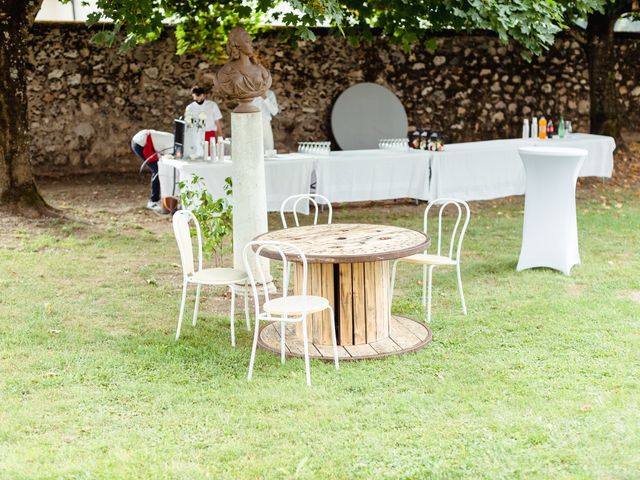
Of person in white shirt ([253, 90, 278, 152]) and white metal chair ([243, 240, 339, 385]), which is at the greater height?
person in white shirt ([253, 90, 278, 152])

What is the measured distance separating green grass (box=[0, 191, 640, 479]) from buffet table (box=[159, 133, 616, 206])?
2287mm

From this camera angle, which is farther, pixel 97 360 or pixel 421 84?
pixel 421 84

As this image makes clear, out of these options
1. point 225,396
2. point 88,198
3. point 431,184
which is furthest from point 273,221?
point 225,396

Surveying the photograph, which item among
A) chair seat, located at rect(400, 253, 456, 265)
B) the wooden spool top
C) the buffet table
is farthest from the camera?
the buffet table

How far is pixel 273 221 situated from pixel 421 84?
4.98 metres

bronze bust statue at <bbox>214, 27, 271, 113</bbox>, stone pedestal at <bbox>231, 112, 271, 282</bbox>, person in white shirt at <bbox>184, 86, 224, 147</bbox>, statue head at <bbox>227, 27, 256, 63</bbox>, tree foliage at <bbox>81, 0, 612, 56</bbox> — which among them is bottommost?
stone pedestal at <bbox>231, 112, 271, 282</bbox>

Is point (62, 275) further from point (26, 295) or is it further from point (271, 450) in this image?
point (271, 450)

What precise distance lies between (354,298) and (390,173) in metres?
4.64

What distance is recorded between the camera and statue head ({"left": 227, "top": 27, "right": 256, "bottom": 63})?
6.35 metres

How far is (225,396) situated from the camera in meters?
4.56

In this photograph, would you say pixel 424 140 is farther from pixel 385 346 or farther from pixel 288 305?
pixel 288 305

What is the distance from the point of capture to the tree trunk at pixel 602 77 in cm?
1291

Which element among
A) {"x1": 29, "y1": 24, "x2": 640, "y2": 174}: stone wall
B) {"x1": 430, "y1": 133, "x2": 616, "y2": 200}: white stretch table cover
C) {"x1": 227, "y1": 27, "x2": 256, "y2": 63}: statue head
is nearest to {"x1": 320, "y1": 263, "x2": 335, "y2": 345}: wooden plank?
{"x1": 227, "y1": 27, "x2": 256, "y2": 63}: statue head

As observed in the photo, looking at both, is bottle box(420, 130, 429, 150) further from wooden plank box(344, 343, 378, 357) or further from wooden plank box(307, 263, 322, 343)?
wooden plank box(344, 343, 378, 357)
